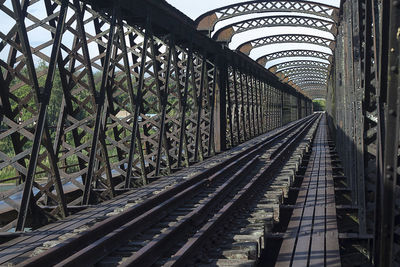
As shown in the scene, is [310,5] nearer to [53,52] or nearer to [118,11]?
[118,11]

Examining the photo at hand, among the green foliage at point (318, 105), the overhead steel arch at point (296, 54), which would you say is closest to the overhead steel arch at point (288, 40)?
the overhead steel arch at point (296, 54)

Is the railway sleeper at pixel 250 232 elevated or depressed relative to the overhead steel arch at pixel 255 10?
depressed

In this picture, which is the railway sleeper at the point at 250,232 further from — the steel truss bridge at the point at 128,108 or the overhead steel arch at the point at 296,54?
the overhead steel arch at the point at 296,54

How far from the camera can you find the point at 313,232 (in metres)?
6.21

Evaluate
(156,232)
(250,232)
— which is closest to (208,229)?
(250,232)

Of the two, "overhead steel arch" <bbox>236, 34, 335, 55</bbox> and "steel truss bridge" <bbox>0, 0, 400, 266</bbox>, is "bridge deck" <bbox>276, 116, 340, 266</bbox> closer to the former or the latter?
"steel truss bridge" <bbox>0, 0, 400, 266</bbox>

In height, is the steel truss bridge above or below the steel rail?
above

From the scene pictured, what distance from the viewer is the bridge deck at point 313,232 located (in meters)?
5.11

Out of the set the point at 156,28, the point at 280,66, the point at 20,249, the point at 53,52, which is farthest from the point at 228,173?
the point at 280,66

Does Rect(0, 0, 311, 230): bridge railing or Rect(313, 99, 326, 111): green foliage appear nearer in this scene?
Rect(0, 0, 311, 230): bridge railing

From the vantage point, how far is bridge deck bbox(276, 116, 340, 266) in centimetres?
511

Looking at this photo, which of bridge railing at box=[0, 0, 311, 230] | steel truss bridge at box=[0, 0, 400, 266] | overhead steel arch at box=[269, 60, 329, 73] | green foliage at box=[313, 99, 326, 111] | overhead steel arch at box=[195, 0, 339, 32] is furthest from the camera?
green foliage at box=[313, 99, 326, 111]

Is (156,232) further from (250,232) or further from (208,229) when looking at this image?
(250,232)

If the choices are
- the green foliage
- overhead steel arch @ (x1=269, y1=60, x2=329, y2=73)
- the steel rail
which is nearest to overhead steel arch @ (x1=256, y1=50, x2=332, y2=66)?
overhead steel arch @ (x1=269, y1=60, x2=329, y2=73)
